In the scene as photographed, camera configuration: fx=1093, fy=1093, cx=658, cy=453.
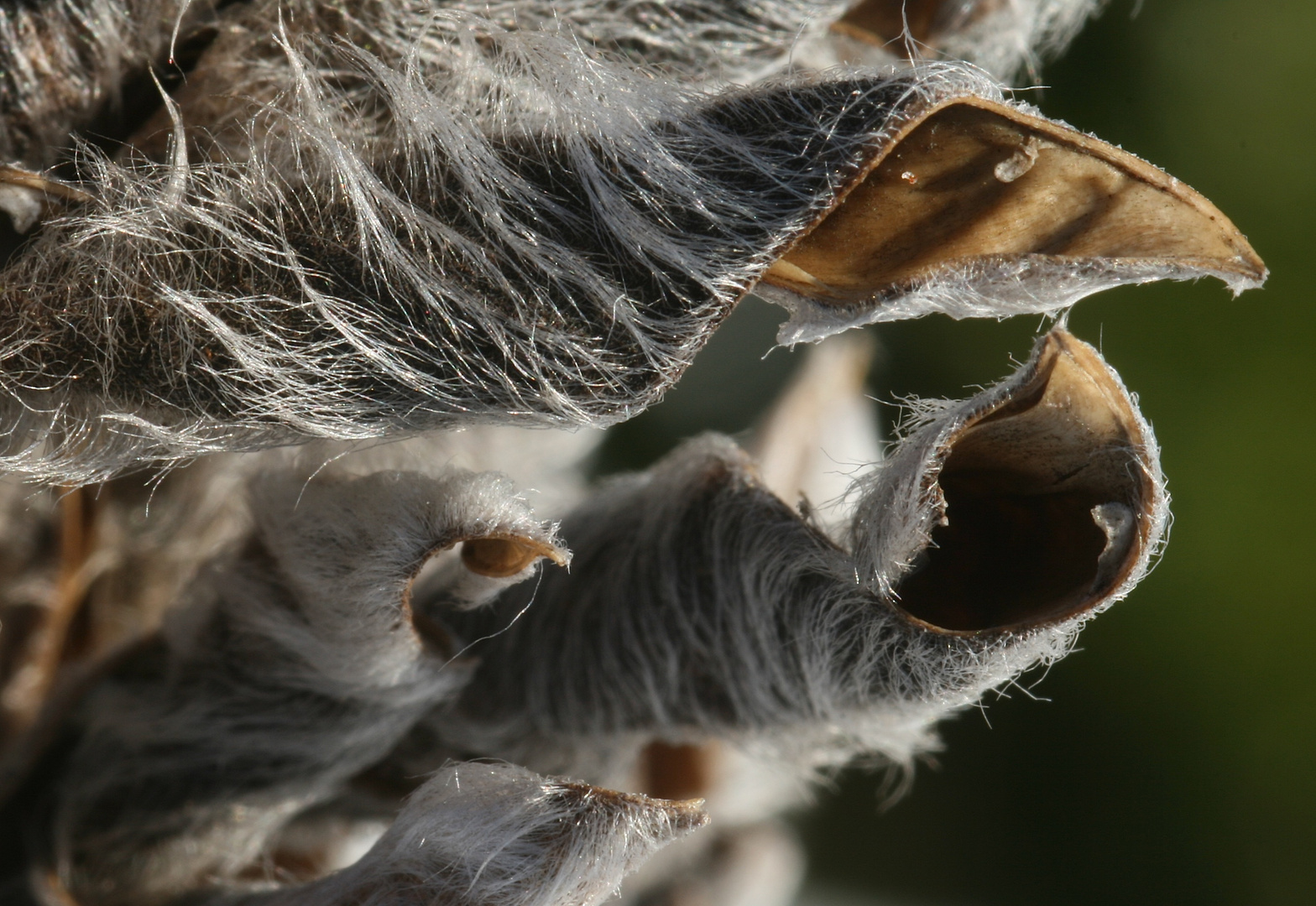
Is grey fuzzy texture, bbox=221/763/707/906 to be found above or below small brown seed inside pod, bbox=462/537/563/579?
below

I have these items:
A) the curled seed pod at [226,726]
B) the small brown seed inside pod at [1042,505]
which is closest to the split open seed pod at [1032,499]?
the small brown seed inside pod at [1042,505]

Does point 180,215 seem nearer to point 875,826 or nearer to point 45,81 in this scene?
point 45,81

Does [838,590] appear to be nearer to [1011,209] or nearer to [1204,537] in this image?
[1011,209]

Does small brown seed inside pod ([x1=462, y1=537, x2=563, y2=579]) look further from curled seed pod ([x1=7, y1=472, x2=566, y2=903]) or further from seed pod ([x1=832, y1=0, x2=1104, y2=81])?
seed pod ([x1=832, y1=0, x2=1104, y2=81])

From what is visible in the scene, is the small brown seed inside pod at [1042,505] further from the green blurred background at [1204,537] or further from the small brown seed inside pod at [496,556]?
the green blurred background at [1204,537]

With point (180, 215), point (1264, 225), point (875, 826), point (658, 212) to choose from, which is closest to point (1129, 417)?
point (658, 212)

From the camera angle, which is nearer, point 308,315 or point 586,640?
point 308,315

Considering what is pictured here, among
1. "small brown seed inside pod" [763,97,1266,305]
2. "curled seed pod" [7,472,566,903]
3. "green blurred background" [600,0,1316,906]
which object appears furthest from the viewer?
"green blurred background" [600,0,1316,906]

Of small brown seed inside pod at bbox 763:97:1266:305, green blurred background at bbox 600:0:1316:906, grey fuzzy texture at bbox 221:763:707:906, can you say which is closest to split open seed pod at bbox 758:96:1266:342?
small brown seed inside pod at bbox 763:97:1266:305
